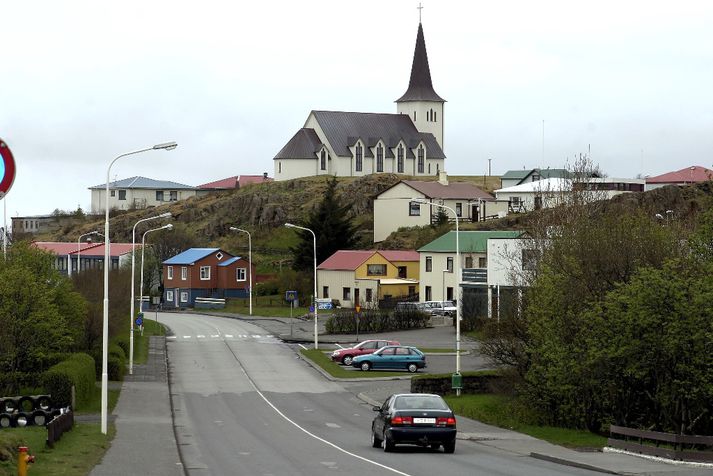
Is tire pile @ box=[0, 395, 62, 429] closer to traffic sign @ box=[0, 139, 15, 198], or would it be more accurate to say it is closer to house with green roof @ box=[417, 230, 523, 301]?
traffic sign @ box=[0, 139, 15, 198]

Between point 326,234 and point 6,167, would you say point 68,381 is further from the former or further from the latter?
point 326,234

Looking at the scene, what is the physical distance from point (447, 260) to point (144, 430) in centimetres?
5409

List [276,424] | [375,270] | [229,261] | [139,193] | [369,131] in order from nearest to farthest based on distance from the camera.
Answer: [276,424]
[375,270]
[229,261]
[369,131]
[139,193]

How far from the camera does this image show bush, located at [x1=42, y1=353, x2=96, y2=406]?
36.7m

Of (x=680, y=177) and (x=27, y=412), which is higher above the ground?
(x=680, y=177)

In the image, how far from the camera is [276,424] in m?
36.0

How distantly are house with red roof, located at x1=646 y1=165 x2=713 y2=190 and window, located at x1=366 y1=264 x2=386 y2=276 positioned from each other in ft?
124

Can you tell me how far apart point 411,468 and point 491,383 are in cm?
1888

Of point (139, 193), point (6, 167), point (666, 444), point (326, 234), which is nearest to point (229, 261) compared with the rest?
point (326, 234)

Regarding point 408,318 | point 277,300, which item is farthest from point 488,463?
point 277,300

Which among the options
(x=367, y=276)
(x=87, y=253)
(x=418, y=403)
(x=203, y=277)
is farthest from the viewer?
(x=87, y=253)

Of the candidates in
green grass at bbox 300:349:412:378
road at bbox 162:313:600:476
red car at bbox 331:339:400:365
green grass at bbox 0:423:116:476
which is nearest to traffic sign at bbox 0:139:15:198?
green grass at bbox 0:423:116:476

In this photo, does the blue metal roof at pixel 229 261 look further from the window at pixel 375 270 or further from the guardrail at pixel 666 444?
A: the guardrail at pixel 666 444

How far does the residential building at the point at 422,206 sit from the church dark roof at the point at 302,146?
20510mm
